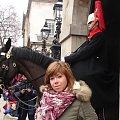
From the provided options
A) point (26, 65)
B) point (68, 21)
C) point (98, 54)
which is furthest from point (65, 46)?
point (98, 54)

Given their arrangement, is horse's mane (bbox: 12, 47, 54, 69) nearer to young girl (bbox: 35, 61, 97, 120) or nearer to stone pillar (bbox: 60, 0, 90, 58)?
stone pillar (bbox: 60, 0, 90, 58)

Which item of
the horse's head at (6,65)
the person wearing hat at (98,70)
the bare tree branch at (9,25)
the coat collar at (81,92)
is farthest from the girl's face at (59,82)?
the bare tree branch at (9,25)

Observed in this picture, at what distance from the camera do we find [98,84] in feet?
14.9

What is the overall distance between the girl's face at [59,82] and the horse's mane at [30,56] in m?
2.50

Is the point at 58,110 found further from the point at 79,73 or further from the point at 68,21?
the point at 68,21

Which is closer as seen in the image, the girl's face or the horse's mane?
the girl's face

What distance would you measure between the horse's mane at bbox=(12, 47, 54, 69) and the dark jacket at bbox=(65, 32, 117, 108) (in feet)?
3.57

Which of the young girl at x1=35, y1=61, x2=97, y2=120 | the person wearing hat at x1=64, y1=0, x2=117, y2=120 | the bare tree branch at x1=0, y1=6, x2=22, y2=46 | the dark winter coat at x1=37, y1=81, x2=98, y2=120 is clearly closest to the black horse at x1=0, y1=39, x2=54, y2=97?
the person wearing hat at x1=64, y1=0, x2=117, y2=120

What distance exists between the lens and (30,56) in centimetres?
591

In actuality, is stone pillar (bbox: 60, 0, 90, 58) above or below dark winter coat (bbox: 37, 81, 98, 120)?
above

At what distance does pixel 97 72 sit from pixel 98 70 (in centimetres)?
5

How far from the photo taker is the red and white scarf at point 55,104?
10.1ft

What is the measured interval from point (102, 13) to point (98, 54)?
55 centimetres

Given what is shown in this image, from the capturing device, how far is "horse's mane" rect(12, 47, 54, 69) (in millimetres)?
5694
